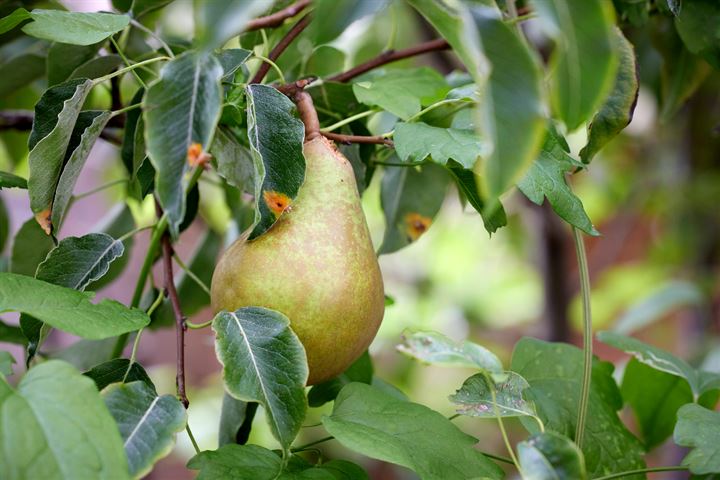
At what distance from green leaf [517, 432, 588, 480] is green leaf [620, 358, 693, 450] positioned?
30cm

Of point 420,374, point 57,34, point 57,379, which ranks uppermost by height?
point 57,34

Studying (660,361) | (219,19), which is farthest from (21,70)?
(660,361)

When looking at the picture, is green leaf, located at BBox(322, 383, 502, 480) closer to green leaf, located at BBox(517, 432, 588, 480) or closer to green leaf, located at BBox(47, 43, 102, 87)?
green leaf, located at BBox(517, 432, 588, 480)

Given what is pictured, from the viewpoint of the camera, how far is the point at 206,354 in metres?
2.23

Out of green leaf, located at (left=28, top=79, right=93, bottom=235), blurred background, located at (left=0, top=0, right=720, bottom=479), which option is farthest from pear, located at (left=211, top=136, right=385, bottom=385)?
blurred background, located at (left=0, top=0, right=720, bottom=479)

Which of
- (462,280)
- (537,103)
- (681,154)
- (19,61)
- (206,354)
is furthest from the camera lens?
(206,354)

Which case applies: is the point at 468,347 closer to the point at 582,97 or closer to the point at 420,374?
the point at 582,97

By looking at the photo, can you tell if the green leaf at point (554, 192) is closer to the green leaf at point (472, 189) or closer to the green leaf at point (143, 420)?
the green leaf at point (472, 189)

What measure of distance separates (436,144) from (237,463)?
8.0 inches

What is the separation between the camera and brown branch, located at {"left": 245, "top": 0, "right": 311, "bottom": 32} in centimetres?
50

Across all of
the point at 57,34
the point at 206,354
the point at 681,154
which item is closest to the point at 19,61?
the point at 57,34

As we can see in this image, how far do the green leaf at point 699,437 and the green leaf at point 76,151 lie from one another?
0.37m

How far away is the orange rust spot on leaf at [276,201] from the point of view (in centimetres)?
42

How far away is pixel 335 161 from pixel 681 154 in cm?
121
